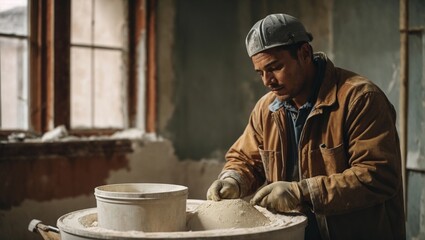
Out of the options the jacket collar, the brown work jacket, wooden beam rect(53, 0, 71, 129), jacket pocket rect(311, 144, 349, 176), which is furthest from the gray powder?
wooden beam rect(53, 0, 71, 129)

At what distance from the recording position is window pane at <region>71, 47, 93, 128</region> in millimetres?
4035

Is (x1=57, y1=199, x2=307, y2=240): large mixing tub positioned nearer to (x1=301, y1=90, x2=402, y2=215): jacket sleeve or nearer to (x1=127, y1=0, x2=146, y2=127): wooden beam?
(x1=301, y1=90, x2=402, y2=215): jacket sleeve

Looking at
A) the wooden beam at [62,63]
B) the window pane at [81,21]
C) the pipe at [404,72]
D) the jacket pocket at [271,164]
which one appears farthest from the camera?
the window pane at [81,21]

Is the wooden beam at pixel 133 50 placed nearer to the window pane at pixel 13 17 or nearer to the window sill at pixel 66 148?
the window sill at pixel 66 148

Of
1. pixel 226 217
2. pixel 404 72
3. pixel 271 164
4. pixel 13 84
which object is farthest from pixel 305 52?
pixel 13 84

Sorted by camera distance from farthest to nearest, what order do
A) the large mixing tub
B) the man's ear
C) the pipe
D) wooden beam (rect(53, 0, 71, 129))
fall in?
wooden beam (rect(53, 0, 71, 129)) → the pipe → the man's ear → the large mixing tub

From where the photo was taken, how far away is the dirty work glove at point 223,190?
2.25 m

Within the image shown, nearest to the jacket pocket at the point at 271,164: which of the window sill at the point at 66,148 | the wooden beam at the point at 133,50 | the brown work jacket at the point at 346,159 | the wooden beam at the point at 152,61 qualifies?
the brown work jacket at the point at 346,159

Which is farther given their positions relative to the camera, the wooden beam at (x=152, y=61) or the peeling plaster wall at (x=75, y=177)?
the wooden beam at (x=152, y=61)

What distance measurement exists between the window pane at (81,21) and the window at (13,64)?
0.34 meters

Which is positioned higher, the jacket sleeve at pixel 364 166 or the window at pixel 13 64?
the window at pixel 13 64

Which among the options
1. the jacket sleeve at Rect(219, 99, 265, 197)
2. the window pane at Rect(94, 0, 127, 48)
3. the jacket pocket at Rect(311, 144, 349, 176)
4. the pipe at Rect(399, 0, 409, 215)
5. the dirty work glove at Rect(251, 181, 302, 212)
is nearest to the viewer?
the dirty work glove at Rect(251, 181, 302, 212)

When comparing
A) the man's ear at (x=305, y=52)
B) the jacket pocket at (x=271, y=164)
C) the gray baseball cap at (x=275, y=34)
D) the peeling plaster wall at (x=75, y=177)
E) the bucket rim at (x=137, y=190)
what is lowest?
the peeling plaster wall at (x=75, y=177)

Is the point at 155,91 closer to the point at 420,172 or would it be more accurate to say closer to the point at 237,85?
the point at 237,85
